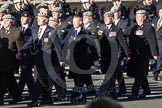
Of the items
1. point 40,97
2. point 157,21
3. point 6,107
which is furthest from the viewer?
point 157,21

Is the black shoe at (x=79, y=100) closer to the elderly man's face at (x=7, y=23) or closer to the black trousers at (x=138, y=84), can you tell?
the black trousers at (x=138, y=84)

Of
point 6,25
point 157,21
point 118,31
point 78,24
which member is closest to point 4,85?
point 6,25

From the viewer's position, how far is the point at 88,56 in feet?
29.7

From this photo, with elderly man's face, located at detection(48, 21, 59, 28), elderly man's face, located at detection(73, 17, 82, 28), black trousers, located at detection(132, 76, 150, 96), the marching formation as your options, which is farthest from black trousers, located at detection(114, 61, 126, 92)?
elderly man's face, located at detection(48, 21, 59, 28)

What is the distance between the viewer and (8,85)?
9.16m

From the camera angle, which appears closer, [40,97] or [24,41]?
[24,41]

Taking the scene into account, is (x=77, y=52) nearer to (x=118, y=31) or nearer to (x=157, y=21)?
(x=118, y=31)

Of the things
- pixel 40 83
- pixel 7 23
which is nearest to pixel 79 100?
pixel 40 83

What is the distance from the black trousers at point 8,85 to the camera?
29.4 feet

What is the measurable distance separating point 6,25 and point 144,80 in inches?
121

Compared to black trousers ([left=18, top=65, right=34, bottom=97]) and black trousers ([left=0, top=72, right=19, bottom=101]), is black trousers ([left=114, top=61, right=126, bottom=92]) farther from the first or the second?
black trousers ([left=0, top=72, right=19, bottom=101])

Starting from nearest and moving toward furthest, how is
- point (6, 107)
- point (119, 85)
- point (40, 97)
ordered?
point (6, 107), point (40, 97), point (119, 85)

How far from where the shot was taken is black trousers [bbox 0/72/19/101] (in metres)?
8.97

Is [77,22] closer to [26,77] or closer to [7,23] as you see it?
[7,23]
